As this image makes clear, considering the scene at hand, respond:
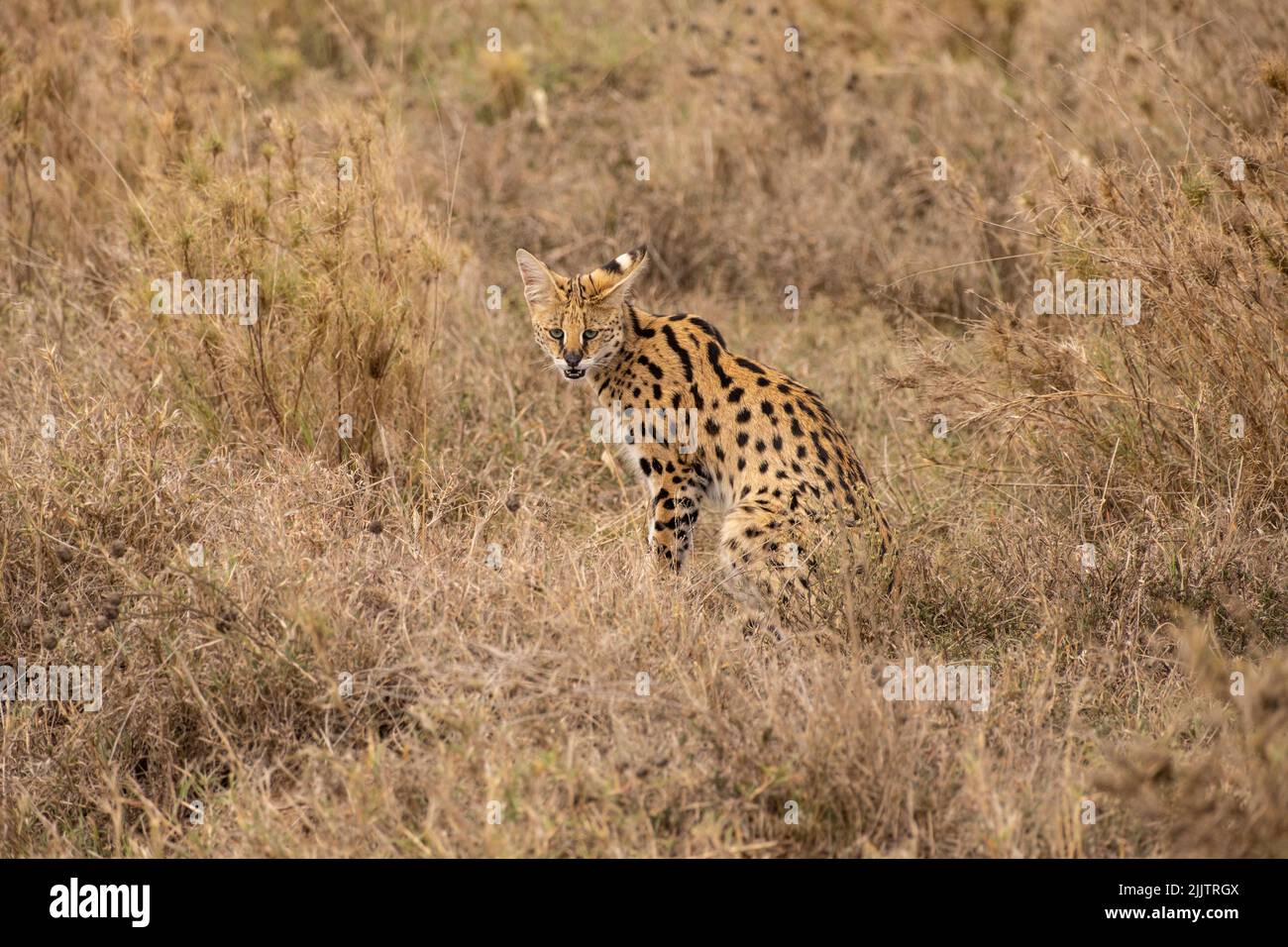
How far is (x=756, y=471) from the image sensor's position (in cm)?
534

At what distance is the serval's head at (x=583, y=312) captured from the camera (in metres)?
5.75

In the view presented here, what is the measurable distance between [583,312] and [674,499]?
87 centimetres

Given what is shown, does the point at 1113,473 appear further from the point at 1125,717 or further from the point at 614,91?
the point at 614,91

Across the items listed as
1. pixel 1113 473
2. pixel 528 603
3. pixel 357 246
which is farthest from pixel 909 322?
pixel 528 603

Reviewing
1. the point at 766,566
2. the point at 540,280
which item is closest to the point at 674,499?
the point at 766,566

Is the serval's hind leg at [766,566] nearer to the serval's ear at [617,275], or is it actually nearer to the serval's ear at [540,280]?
the serval's ear at [617,275]

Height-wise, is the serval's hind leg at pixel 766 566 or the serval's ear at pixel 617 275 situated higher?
the serval's ear at pixel 617 275

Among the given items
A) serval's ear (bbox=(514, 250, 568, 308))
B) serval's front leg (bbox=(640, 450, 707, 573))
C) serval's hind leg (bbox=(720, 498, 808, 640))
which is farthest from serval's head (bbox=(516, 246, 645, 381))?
serval's hind leg (bbox=(720, 498, 808, 640))

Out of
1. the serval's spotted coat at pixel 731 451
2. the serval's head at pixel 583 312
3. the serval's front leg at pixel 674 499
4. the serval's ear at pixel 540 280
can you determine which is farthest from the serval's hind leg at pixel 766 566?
the serval's ear at pixel 540 280

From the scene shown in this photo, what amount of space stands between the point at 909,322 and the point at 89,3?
19.4 feet

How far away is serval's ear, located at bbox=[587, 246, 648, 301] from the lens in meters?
5.78

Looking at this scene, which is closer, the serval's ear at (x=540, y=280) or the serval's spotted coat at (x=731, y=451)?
the serval's spotted coat at (x=731, y=451)

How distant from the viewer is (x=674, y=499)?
221 inches

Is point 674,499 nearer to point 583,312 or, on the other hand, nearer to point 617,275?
point 583,312
